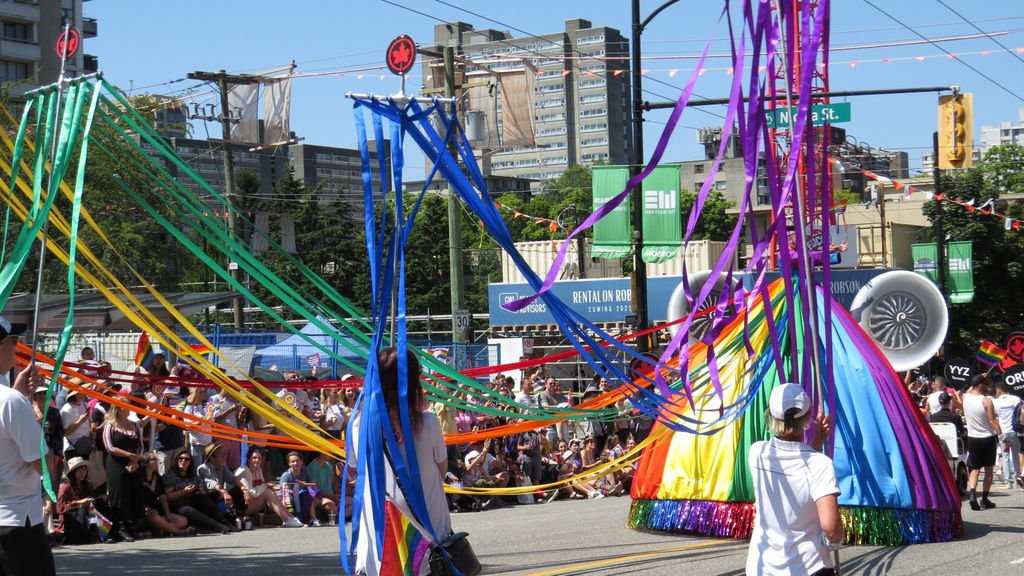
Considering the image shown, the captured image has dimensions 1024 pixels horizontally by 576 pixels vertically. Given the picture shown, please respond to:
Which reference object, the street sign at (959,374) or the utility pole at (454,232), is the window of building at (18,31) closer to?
the utility pole at (454,232)

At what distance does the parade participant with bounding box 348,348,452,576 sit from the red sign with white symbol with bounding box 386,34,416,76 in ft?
50.8

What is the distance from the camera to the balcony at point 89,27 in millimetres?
72812

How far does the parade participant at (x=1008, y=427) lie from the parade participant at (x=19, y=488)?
13.1m

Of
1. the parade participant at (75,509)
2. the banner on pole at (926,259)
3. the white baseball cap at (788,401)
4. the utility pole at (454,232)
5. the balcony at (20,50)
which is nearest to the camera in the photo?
the white baseball cap at (788,401)

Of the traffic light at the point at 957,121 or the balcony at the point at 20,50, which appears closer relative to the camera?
the traffic light at the point at 957,121

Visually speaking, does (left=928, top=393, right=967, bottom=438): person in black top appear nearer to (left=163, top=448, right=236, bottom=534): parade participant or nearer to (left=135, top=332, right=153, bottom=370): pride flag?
(left=163, top=448, right=236, bottom=534): parade participant

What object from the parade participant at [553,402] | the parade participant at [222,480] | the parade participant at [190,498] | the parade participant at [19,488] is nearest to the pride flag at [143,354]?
the parade participant at [222,480]

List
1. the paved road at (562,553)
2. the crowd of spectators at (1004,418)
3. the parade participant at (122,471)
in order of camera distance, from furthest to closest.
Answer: the crowd of spectators at (1004,418)
the parade participant at (122,471)
the paved road at (562,553)

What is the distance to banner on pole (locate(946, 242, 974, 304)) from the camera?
119 feet

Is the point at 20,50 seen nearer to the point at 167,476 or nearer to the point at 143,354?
the point at 143,354

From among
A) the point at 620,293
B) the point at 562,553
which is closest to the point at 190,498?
the point at 562,553

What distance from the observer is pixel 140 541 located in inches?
467

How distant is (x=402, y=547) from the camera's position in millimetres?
5625

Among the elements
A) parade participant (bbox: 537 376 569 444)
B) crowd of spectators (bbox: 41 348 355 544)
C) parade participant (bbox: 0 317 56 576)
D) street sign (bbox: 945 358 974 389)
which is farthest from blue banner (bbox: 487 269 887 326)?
parade participant (bbox: 0 317 56 576)
